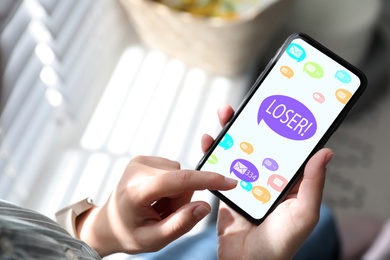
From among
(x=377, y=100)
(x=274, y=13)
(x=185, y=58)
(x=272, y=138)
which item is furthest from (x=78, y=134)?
(x=377, y=100)

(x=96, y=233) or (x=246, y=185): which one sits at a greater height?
(x=246, y=185)

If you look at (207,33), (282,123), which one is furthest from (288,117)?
(207,33)

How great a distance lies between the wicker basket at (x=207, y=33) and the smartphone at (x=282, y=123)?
1.27 feet

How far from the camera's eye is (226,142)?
22.9 inches

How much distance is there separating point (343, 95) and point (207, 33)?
18.4 inches

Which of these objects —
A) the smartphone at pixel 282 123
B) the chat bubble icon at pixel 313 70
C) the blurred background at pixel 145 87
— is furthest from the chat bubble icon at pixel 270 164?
the blurred background at pixel 145 87

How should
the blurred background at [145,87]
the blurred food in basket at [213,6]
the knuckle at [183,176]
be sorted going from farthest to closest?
1. the blurred food in basket at [213,6]
2. the blurred background at [145,87]
3. the knuckle at [183,176]

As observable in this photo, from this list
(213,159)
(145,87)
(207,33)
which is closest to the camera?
(213,159)

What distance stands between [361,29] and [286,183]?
0.73 m

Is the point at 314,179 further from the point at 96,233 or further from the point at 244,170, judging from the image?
the point at 96,233

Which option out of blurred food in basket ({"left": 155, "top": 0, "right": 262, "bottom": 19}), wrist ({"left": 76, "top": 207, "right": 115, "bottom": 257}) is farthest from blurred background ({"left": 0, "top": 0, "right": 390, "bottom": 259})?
wrist ({"left": 76, "top": 207, "right": 115, "bottom": 257})

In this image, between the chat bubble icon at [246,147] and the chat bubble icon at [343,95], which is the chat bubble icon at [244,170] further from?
the chat bubble icon at [343,95]

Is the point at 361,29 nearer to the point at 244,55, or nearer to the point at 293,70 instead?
the point at 244,55

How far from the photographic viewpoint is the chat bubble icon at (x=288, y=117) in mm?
550
